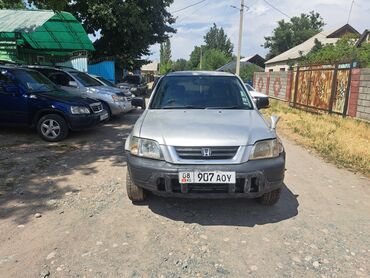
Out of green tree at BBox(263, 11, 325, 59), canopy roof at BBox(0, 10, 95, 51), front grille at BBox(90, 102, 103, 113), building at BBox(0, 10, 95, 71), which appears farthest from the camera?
green tree at BBox(263, 11, 325, 59)

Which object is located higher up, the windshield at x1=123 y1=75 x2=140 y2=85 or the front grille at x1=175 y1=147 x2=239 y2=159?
the windshield at x1=123 y1=75 x2=140 y2=85

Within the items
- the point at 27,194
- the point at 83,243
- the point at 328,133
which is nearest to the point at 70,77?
the point at 27,194

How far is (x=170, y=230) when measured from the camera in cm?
369

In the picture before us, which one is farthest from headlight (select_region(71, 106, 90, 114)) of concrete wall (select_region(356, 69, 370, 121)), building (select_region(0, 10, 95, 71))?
building (select_region(0, 10, 95, 71))

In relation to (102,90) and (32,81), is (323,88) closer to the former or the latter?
(102,90)

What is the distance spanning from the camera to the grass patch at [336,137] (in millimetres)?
6746

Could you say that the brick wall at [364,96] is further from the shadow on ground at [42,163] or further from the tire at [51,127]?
the tire at [51,127]

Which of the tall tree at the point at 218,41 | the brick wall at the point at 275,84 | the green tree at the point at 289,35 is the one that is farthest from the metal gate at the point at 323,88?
the tall tree at the point at 218,41

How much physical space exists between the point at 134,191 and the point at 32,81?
542 cm

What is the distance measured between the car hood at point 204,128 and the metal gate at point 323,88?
30.3 ft

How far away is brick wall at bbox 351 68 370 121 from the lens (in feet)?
35.5

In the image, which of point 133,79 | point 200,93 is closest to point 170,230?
point 200,93

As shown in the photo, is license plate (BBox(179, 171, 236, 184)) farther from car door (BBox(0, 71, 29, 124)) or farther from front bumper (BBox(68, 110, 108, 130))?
car door (BBox(0, 71, 29, 124))

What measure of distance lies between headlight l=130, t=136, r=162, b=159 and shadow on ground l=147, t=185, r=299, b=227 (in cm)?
82
